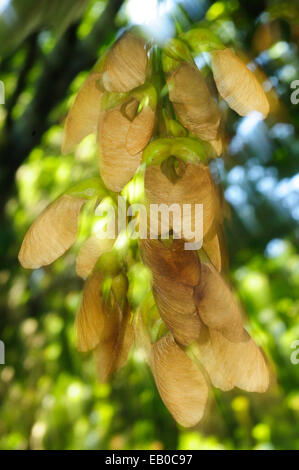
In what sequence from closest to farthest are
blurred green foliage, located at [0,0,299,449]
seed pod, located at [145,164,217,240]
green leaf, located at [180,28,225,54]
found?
seed pod, located at [145,164,217,240], green leaf, located at [180,28,225,54], blurred green foliage, located at [0,0,299,449]

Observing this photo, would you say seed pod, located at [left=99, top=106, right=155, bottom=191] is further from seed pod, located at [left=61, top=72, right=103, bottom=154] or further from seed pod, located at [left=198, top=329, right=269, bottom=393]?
seed pod, located at [left=198, top=329, right=269, bottom=393]

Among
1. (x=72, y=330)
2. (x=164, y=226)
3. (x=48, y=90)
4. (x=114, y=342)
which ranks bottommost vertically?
(x=72, y=330)

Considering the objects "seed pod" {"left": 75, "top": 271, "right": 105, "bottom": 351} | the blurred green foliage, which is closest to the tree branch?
the blurred green foliage

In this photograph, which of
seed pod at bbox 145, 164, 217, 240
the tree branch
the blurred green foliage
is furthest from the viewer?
the blurred green foliage

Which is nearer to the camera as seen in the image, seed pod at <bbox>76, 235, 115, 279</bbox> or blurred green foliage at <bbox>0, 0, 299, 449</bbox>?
seed pod at <bbox>76, 235, 115, 279</bbox>

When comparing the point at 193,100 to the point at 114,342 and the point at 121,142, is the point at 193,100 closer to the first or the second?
the point at 121,142

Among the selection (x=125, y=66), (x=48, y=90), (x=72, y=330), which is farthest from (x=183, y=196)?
(x=72, y=330)

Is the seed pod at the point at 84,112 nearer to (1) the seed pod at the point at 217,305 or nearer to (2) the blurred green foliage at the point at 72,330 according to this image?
(1) the seed pod at the point at 217,305
